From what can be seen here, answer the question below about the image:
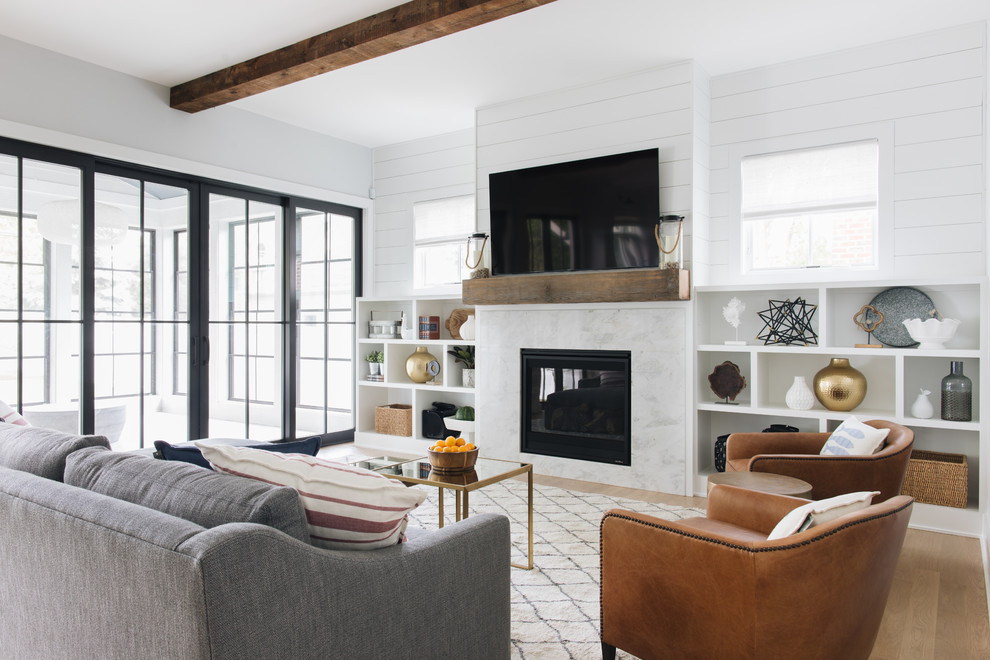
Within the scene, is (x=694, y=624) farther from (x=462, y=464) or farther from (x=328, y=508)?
(x=462, y=464)

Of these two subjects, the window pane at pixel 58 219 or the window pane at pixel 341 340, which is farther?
the window pane at pixel 341 340

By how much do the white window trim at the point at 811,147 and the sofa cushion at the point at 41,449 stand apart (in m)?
3.71

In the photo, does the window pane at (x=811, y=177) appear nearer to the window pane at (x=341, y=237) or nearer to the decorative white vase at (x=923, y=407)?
the decorative white vase at (x=923, y=407)

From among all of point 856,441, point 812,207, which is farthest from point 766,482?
point 812,207

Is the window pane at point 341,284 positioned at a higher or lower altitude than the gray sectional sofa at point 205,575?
higher

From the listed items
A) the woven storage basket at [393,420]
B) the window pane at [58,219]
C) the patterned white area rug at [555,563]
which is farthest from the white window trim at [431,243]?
the window pane at [58,219]

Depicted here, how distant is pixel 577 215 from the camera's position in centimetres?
450

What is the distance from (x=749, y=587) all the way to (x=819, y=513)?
30 centimetres

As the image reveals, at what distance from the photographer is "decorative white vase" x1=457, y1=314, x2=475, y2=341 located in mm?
5355

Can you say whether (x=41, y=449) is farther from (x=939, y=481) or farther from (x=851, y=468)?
(x=939, y=481)

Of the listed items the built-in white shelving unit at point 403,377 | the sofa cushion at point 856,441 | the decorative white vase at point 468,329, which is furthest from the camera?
the built-in white shelving unit at point 403,377

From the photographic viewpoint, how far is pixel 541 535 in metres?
3.38

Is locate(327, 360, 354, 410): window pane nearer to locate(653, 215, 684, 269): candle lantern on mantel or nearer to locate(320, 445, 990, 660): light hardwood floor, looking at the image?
locate(653, 215, 684, 269): candle lantern on mantel

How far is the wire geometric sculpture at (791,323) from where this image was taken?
13.3ft
